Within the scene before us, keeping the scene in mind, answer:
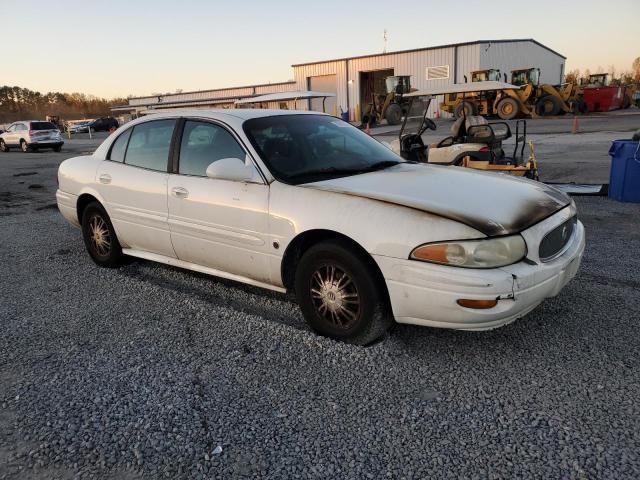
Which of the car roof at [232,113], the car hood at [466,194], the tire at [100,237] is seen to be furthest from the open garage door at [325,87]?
the car hood at [466,194]

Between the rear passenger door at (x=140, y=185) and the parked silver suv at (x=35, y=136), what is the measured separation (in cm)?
2371

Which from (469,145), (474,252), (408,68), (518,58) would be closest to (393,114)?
(408,68)

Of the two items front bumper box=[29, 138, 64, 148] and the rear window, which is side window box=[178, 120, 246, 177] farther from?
the rear window

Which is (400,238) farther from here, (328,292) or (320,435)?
(320,435)

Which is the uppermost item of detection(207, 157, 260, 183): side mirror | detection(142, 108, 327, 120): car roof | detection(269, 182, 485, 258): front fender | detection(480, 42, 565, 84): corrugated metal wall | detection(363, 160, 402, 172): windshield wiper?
detection(480, 42, 565, 84): corrugated metal wall

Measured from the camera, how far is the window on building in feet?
115

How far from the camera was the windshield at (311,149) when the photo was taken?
3658mm

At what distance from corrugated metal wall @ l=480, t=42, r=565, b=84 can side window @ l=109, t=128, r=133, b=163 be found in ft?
110

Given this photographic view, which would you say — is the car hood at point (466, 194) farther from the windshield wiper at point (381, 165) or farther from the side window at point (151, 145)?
the side window at point (151, 145)

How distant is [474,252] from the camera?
9.05 feet

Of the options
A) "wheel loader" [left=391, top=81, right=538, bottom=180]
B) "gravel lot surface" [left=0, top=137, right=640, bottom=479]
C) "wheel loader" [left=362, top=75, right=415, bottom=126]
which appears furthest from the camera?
"wheel loader" [left=362, top=75, right=415, bottom=126]

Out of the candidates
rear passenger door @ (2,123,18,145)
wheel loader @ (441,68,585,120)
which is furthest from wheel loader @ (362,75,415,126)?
rear passenger door @ (2,123,18,145)

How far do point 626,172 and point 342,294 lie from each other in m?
6.13

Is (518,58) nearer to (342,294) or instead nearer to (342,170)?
(342,170)
